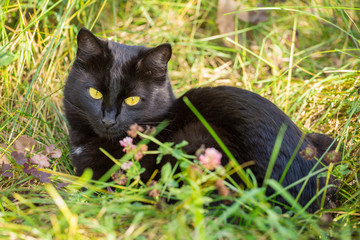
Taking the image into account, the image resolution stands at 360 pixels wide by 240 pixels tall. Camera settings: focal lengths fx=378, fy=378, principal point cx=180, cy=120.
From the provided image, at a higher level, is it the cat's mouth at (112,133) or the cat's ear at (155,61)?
the cat's ear at (155,61)

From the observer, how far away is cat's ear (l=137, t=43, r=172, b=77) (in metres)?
2.00

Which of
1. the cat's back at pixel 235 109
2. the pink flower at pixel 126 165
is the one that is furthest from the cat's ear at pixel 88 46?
the pink flower at pixel 126 165

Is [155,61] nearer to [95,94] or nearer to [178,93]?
[95,94]

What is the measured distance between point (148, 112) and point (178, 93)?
110cm

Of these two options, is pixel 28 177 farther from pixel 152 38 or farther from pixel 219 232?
pixel 152 38

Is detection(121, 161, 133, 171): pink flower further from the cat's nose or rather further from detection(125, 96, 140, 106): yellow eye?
detection(125, 96, 140, 106): yellow eye

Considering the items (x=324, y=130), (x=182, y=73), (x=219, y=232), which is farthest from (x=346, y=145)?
(x=182, y=73)

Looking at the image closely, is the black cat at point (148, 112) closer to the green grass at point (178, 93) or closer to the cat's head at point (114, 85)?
the cat's head at point (114, 85)

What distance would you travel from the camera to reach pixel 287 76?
3107mm

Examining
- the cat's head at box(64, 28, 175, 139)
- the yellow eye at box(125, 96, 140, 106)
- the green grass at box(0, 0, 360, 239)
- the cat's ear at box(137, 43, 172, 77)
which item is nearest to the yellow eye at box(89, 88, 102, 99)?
the cat's head at box(64, 28, 175, 139)

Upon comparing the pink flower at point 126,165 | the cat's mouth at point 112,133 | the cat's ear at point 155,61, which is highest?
the cat's ear at point 155,61

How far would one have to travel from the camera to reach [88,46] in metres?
2.02

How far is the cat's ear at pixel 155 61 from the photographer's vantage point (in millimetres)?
2003

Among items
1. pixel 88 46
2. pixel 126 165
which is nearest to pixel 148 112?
pixel 88 46
